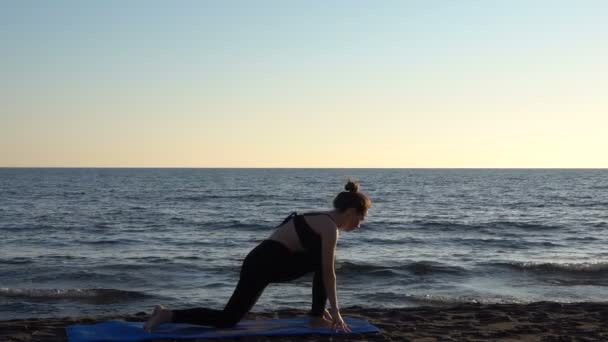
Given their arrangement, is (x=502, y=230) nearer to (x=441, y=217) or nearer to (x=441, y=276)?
(x=441, y=217)

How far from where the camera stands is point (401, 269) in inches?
566

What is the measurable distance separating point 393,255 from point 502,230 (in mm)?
9030

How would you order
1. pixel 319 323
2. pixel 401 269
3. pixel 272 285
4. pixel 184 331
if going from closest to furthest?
pixel 184 331 → pixel 319 323 → pixel 272 285 → pixel 401 269

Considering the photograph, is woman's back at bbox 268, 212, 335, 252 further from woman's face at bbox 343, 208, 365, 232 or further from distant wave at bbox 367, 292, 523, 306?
distant wave at bbox 367, 292, 523, 306

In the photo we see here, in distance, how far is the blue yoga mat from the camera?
652 centimetres

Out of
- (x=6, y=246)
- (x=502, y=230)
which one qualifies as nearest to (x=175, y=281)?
(x=6, y=246)

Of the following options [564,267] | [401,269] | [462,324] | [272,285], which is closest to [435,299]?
[272,285]

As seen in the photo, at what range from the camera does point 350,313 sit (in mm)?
8656

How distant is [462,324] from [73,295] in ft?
21.4

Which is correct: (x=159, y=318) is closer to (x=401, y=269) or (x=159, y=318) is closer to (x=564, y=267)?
(x=401, y=269)

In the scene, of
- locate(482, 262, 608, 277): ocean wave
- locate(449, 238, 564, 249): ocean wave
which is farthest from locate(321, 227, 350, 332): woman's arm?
locate(449, 238, 564, 249): ocean wave

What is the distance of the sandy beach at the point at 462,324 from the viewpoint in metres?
6.94

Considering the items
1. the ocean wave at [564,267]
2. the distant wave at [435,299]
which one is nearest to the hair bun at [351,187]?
the distant wave at [435,299]

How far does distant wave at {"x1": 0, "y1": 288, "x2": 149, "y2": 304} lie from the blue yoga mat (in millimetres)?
4139
